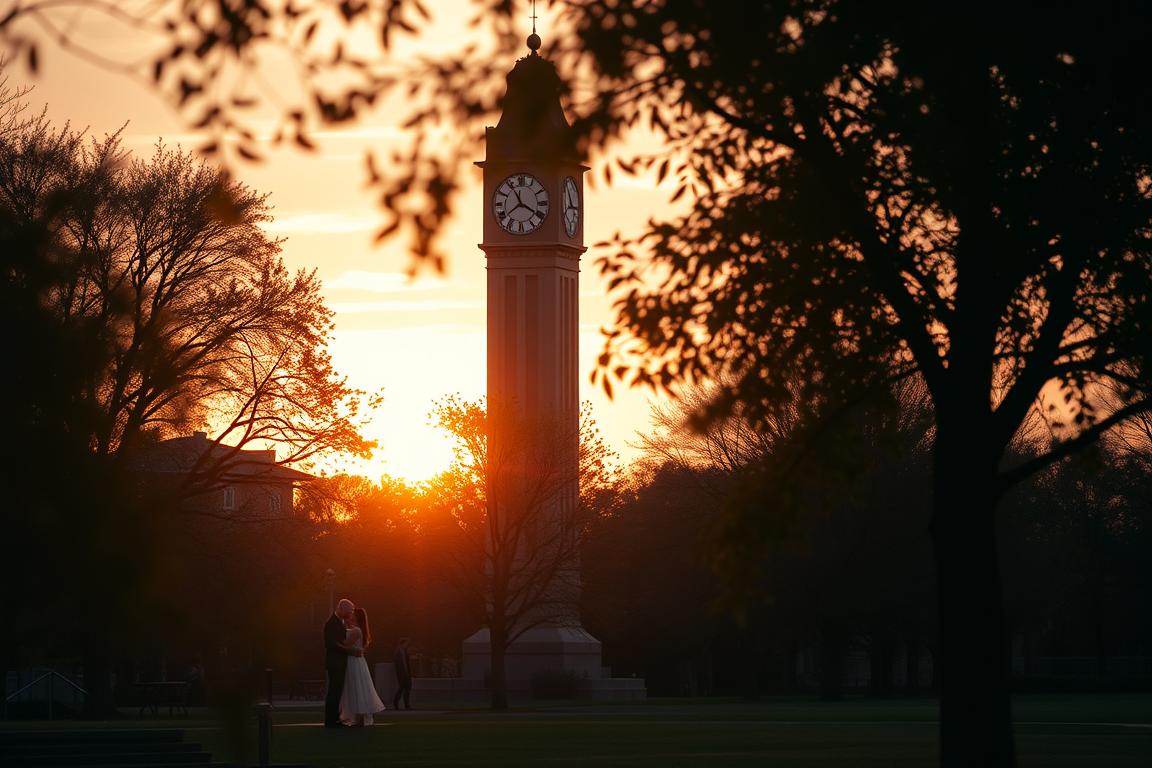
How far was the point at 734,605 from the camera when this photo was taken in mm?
15797

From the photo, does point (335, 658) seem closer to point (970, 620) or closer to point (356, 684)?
point (356, 684)

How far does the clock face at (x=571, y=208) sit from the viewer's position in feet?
222

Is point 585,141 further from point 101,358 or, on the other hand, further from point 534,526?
point 534,526

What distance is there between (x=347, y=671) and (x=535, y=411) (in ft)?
116

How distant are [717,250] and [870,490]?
4203 cm

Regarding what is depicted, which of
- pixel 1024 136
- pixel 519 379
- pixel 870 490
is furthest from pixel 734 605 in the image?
pixel 519 379

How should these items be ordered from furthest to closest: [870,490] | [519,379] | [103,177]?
[519,379], [870,490], [103,177]

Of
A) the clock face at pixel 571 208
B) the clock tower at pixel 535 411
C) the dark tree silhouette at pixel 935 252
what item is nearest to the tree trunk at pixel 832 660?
the clock tower at pixel 535 411

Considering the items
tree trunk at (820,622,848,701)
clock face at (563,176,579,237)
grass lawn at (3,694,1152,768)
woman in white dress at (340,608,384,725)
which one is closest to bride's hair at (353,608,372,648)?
woman in white dress at (340,608,384,725)

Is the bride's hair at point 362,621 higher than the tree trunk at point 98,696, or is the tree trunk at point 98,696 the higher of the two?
the bride's hair at point 362,621

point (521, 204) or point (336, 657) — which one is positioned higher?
point (521, 204)

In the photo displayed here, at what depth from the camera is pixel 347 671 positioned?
27.7m

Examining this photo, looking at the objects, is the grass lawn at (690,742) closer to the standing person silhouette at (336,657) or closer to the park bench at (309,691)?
the standing person silhouette at (336,657)

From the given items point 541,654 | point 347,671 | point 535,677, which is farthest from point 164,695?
point 541,654
